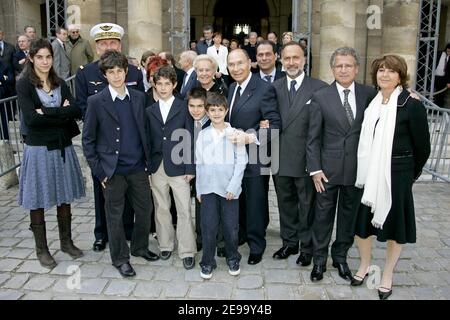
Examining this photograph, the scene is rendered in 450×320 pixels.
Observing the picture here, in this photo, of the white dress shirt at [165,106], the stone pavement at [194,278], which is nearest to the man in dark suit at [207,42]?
the stone pavement at [194,278]

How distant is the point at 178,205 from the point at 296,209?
121cm

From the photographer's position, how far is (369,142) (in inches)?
149

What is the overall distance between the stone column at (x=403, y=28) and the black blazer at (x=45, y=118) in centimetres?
773

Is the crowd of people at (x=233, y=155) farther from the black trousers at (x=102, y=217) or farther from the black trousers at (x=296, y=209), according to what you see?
the black trousers at (x=102, y=217)

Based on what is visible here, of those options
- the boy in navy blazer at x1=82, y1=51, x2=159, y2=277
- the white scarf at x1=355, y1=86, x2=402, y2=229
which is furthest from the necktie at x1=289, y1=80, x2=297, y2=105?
the boy in navy blazer at x1=82, y1=51, x2=159, y2=277

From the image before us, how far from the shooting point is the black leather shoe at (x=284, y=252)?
471 centimetres

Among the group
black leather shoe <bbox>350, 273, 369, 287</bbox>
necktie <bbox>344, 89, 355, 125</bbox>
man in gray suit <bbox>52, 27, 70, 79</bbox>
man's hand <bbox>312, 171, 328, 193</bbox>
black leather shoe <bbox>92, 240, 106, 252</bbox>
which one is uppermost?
man in gray suit <bbox>52, 27, 70, 79</bbox>

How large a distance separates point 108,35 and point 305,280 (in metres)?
3.16

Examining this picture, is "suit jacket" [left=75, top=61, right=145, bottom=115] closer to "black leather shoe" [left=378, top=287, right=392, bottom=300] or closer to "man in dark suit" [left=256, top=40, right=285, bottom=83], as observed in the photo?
"man in dark suit" [left=256, top=40, right=285, bottom=83]

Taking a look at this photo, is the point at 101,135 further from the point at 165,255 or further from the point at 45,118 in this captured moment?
the point at 165,255

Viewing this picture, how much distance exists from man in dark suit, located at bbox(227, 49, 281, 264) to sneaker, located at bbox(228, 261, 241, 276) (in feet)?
0.89

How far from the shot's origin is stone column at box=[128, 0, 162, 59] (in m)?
8.99

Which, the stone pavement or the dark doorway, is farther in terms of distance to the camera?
the dark doorway

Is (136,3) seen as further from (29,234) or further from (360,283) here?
(360,283)
